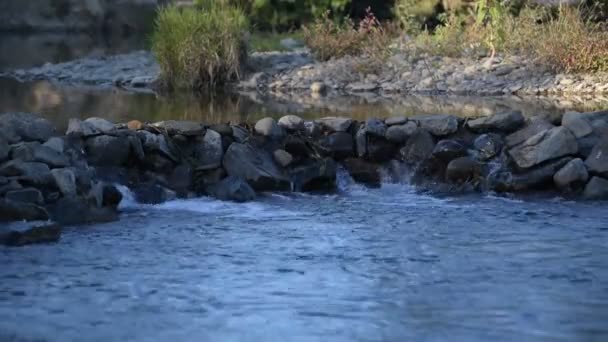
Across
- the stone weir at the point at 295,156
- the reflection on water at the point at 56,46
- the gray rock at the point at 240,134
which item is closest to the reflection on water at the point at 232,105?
the gray rock at the point at 240,134

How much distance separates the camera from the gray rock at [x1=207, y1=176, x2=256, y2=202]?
331 inches

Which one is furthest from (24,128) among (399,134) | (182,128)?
(399,134)

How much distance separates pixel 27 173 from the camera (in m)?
7.71

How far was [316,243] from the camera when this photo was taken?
6.93 metres

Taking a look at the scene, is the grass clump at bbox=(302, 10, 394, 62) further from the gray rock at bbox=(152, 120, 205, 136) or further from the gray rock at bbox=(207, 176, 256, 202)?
the gray rock at bbox=(207, 176, 256, 202)

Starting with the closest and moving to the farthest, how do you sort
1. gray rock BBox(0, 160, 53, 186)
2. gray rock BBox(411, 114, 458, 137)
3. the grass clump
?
gray rock BBox(0, 160, 53, 186) < gray rock BBox(411, 114, 458, 137) < the grass clump

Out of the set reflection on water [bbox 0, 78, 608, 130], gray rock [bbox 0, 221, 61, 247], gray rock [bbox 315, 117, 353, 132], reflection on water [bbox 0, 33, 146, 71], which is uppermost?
gray rock [bbox 315, 117, 353, 132]

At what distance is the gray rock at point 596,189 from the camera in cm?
822

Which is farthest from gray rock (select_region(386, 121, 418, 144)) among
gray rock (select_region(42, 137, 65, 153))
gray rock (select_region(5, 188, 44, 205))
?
gray rock (select_region(5, 188, 44, 205))

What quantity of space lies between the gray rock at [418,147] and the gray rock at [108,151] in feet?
8.07

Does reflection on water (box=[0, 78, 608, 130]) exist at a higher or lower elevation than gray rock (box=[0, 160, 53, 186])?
lower

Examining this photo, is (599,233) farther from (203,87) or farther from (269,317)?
(203,87)

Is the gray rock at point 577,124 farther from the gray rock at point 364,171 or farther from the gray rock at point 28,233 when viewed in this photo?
the gray rock at point 28,233

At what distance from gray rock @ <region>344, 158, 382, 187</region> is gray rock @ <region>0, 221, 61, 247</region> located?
3.07 m
